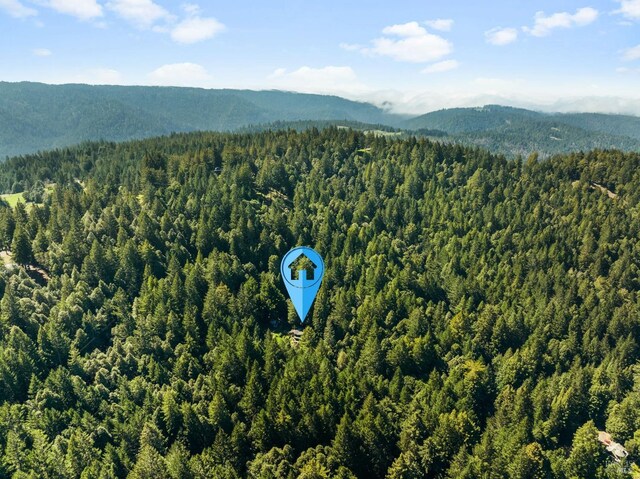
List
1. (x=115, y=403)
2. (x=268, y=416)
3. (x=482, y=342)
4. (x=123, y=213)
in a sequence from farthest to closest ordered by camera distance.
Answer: (x=123, y=213) → (x=482, y=342) → (x=115, y=403) → (x=268, y=416)

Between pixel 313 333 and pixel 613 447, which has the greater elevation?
pixel 313 333

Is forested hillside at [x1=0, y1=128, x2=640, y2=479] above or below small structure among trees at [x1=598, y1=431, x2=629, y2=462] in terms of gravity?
above

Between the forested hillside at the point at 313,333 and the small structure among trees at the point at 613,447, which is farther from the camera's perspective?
the small structure among trees at the point at 613,447

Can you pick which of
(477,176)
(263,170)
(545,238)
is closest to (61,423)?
(263,170)

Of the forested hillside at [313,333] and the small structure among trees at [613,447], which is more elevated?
the forested hillside at [313,333]

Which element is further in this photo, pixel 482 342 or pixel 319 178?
pixel 319 178

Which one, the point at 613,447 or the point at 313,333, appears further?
the point at 313,333

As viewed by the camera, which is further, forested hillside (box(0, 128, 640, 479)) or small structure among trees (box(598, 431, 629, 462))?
small structure among trees (box(598, 431, 629, 462))

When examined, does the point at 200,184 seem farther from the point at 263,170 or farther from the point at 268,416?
the point at 268,416
